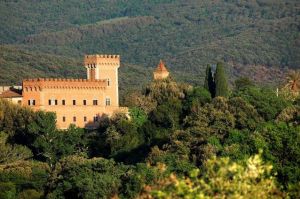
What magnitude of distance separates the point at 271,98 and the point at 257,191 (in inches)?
1924

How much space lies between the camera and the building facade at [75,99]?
81.7 m

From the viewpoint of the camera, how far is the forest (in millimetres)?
59719

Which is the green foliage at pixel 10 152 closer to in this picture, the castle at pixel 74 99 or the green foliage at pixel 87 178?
the castle at pixel 74 99

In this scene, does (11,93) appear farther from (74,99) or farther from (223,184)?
(223,184)

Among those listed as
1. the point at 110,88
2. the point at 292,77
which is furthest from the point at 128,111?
the point at 292,77

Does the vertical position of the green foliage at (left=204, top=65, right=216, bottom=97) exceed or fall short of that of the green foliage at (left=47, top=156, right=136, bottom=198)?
it exceeds it

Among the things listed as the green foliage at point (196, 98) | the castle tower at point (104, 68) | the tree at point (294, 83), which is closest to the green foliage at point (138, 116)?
the castle tower at point (104, 68)

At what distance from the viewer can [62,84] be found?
272 feet

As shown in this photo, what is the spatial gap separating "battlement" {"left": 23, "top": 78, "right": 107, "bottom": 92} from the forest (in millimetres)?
2218

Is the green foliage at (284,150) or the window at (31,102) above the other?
the window at (31,102)

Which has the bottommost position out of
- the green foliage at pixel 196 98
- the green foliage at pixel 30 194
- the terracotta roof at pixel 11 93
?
the green foliage at pixel 30 194

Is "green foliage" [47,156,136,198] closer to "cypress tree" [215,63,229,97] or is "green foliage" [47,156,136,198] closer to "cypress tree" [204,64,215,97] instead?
"cypress tree" [215,63,229,97]

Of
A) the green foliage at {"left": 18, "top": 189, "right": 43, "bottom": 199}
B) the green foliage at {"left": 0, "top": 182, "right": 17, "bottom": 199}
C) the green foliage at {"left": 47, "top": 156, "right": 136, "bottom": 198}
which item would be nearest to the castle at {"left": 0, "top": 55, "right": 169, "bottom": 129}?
the green foliage at {"left": 47, "top": 156, "right": 136, "bottom": 198}

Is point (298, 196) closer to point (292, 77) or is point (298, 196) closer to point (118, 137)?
point (118, 137)
